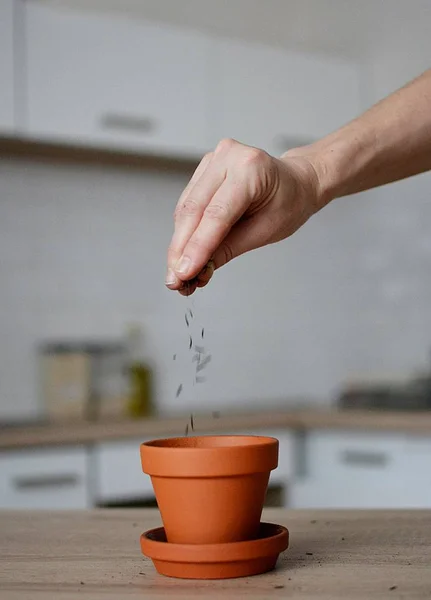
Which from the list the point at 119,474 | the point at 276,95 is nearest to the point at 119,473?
the point at 119,474

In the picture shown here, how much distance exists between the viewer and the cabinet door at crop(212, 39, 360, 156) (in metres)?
3.11

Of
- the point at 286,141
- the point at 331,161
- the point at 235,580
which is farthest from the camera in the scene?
the point at 286,141

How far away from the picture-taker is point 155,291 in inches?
129

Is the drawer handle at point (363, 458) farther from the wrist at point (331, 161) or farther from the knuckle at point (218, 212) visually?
the knuckle at point (218, 212)

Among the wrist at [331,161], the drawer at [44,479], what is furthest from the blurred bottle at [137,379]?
the wrist at [331,161]

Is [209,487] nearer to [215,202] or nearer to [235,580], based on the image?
[235,580]

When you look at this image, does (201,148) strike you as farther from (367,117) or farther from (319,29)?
(367,117)

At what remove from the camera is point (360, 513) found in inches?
48.5

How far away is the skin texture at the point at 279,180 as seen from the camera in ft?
3.39

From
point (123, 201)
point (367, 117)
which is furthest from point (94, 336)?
point (367, 117)

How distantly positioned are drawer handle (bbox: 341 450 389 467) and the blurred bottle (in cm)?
72

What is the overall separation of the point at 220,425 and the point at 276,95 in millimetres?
1268

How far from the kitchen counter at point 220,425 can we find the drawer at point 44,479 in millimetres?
37

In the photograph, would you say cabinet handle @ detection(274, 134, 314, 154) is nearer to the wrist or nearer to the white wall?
the white wall
